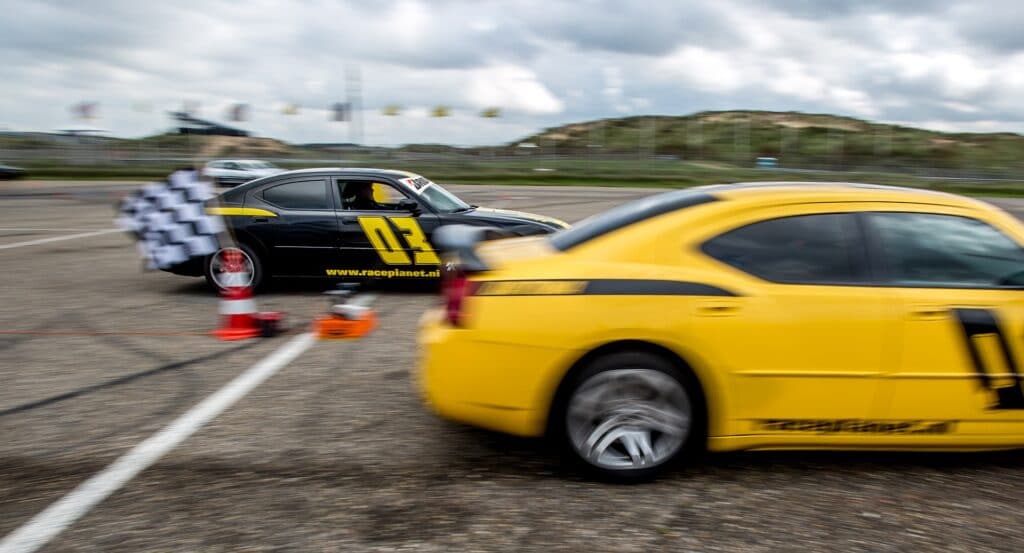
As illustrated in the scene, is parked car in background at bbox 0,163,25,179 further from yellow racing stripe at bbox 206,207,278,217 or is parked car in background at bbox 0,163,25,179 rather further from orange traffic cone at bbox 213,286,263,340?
orange traffic cone at bbox 213,286,263,340

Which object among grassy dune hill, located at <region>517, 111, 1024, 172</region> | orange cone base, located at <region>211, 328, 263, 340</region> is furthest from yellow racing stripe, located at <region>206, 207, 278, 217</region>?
grassy dune hill, located at <region>517, 111, 1024, 172</region>

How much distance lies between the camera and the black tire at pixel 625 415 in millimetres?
3512

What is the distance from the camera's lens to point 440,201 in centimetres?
862

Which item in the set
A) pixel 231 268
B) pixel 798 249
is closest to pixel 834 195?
pixel 798 249

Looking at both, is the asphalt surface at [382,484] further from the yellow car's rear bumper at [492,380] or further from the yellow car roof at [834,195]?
the yellow car roof at [834,195]

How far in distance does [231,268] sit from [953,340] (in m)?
6.91

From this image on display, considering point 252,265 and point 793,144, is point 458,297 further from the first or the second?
point 793,144

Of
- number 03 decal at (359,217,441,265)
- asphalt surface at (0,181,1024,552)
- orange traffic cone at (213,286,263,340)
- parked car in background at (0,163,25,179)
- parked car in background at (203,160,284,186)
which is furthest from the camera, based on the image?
parked car in background at (0,163,25,179)

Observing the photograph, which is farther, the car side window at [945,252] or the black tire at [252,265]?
the black tire at [252,265]

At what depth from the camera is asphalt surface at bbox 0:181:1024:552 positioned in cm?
312

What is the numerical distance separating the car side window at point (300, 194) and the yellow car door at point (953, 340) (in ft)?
19.7

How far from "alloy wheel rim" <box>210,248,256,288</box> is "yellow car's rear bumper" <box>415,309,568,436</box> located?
16.6 feet

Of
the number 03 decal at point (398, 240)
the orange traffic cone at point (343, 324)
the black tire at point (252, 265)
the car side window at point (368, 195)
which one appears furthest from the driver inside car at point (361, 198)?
the orange traffic cone at point (343, 324)

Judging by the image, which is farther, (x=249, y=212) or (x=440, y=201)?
(x=440, y=201)
